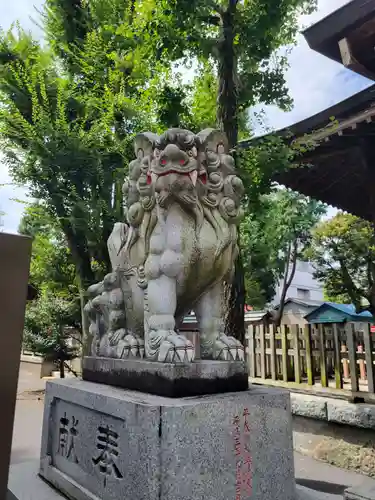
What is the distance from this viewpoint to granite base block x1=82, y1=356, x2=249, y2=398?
1963mm

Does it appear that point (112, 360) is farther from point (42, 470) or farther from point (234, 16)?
point (234, 16)

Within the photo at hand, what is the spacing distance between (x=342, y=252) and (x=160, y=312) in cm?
1268

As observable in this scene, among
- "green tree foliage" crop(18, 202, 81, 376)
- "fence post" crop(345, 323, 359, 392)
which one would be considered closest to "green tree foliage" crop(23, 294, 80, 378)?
"green tree foliage" crop(18, 202, 81, 376)

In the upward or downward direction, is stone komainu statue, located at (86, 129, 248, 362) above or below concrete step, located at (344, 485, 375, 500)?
above

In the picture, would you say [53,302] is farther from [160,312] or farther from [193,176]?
[193,176]

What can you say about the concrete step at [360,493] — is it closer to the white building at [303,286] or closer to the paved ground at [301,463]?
the paved ground at [301,463]

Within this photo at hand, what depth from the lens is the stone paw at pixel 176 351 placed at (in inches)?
79.8

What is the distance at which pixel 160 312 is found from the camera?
223 cm

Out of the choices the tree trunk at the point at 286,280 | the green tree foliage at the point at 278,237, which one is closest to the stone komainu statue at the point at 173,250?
the green tree foliage at the point at 278,237

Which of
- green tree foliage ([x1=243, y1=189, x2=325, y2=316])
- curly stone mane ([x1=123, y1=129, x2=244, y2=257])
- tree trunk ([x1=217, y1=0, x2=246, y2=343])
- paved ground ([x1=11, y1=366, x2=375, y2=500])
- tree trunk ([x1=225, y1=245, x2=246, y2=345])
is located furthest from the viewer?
green tree foliage ([x1=243, y1=189, x2=325, y2=316])

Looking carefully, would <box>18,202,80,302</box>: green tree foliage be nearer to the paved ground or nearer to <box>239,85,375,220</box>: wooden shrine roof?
the paved ground

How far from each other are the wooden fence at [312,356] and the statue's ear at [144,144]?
3627 millimetres

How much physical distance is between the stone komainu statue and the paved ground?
1365mm

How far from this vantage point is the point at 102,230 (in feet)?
23.2
